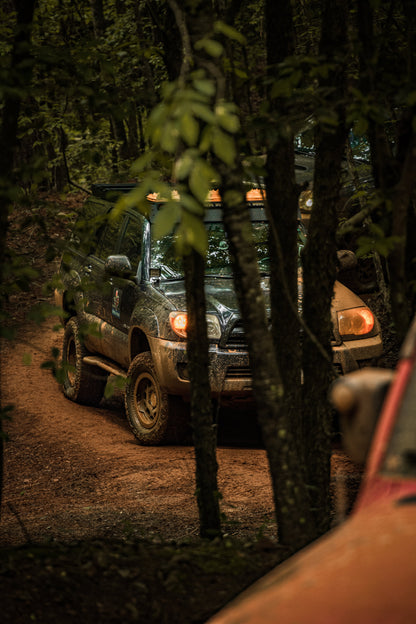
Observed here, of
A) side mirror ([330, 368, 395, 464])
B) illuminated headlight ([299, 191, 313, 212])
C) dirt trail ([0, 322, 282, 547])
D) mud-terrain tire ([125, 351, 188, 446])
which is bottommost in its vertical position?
dirt trail ([0, 322, 282, 547])

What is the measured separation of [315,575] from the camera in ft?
5.73

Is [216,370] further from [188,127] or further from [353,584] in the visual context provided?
[353,584]

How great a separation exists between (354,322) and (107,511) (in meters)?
2.85

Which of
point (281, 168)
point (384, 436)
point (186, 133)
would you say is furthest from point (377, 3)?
point (384, 436)

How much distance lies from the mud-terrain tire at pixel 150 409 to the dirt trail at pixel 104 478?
0.14 m

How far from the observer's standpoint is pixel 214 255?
736 centimetres

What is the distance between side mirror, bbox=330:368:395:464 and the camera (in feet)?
6.78

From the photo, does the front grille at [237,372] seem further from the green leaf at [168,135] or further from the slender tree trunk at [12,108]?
the green leaf at [168,135]

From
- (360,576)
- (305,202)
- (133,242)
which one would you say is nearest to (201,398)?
(360,576)

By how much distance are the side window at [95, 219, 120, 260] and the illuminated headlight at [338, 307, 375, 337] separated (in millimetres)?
2571

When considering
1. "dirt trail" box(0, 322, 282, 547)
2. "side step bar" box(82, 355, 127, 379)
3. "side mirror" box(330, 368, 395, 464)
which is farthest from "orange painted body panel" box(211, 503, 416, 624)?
"side step bar" box(82, 355, 127, 379)

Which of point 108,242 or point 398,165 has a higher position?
point 108,242

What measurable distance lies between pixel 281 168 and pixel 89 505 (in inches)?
127

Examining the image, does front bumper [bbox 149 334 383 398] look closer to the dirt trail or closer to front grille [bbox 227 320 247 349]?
front grille [bbox 227 320 247 349]
